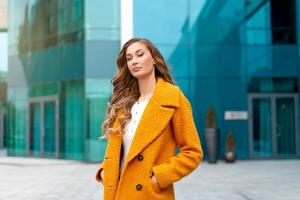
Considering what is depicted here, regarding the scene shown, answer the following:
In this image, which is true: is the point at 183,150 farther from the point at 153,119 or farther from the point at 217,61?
the point at 217,61

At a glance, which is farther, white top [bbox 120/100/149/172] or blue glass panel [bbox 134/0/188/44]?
blue glass panel [bbox 134/0/188/44]

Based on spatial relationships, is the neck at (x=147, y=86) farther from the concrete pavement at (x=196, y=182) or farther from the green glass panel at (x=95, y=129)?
the green glass panel at (x=95, y=129)

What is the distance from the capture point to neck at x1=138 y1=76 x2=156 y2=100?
2.10m

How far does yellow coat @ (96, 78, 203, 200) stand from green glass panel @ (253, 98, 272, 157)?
44.1 feet

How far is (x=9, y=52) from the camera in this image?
1831 centimetres

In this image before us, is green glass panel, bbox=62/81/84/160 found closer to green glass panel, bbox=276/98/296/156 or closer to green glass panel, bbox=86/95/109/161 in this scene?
green glass panel, bbox=86/95/109/161

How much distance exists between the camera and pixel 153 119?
→ 1.97 meters

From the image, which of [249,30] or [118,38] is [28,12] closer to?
[118,38]

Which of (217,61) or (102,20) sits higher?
(102,20)

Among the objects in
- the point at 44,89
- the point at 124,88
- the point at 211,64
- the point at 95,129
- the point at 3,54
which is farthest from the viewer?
the point at 3,54

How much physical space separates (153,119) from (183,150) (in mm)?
196

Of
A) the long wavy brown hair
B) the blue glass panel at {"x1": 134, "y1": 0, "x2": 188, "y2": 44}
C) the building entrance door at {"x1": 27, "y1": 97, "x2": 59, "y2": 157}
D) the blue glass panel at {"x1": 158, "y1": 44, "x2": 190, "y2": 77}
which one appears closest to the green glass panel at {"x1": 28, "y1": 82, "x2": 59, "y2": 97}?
the building entrance door at {"x1": 27, "y1": 97, "x2": 59, "y2": 157}

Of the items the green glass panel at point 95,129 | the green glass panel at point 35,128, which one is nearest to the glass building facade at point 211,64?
the green glass panel at point 95,129

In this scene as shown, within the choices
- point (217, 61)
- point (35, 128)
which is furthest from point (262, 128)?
point (35, 128)
